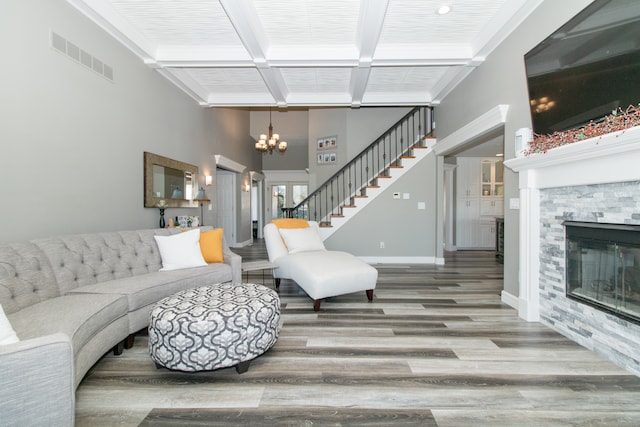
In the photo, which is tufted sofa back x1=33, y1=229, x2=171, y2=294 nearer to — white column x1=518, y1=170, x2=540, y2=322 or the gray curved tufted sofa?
the gray curved tufted sofa

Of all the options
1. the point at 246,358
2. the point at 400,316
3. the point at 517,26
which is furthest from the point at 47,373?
the point at 517,26

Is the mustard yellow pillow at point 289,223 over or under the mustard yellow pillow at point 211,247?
over

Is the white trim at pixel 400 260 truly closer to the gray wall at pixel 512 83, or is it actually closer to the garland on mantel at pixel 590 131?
the gray wall at pixel 512 83

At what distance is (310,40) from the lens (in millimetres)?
3617

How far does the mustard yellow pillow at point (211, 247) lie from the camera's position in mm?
3480

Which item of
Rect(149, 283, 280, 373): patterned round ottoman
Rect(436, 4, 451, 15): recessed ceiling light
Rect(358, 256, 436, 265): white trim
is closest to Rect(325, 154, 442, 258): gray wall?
Rect(358, 256, 436, 265): white trim

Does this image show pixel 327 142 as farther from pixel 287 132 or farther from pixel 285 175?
pixel 285 175

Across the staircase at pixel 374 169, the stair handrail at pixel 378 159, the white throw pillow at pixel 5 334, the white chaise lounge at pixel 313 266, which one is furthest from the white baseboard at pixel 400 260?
the white throw pillow at pixel 5 334

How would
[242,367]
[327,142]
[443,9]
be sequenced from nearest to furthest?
1. [242,367]
2. [443,9]
3. [327,142]

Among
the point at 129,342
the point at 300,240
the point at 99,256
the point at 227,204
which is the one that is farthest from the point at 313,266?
the point at 227,204

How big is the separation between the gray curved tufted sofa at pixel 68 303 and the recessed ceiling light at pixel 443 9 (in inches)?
141

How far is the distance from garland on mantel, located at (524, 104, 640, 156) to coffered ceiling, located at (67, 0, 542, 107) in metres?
1.37

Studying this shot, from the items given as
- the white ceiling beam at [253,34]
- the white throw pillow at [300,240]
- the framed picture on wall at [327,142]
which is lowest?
the white throw pillow at [300,240]

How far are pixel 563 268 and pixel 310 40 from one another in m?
3.60
